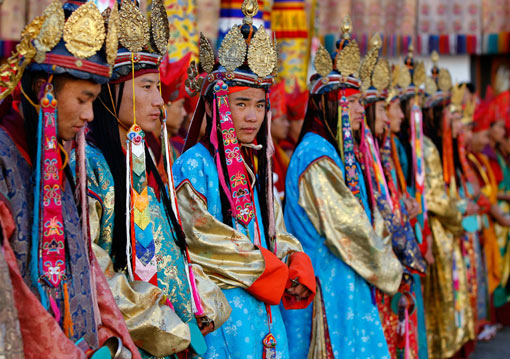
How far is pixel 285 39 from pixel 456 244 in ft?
12.0

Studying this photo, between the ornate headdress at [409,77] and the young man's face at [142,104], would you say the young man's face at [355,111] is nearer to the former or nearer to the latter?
the ornate headdress at [409,77]

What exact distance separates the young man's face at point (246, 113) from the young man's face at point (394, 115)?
2.49 m

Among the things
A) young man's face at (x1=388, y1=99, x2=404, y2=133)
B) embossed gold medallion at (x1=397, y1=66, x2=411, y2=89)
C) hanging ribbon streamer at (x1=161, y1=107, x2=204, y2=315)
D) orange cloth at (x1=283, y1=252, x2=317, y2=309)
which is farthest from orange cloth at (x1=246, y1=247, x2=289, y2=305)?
embossed gold medallion at (x1=397, y1=66, x2=411, y2=89)

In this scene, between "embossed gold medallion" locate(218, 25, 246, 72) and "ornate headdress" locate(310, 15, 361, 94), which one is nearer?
"embossed gold medallion" locate(218, 25, 246, 72)

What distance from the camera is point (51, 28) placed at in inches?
89.2

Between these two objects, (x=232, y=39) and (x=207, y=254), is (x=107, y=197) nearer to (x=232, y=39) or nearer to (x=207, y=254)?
(x=207, y=254)

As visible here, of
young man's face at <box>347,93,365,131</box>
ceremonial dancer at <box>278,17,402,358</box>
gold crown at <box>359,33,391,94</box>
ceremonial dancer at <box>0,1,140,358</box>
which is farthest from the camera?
gold crown at <box>359,33,391,94</box>

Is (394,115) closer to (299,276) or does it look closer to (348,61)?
(348,61)

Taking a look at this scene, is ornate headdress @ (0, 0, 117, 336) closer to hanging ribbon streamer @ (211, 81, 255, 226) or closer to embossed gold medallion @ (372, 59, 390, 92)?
hanging ribbon streamer @ (211, 81, 255, 226)

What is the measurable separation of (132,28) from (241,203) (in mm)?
931

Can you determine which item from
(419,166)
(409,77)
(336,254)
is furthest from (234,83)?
(409,77)

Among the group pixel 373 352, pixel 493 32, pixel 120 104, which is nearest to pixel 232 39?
pixel 120 104

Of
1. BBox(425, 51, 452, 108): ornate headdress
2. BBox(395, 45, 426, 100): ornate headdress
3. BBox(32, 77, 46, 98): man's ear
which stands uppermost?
BBox(32, 77, 46, 98): man's ear

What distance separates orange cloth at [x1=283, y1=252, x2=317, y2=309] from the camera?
353cm
